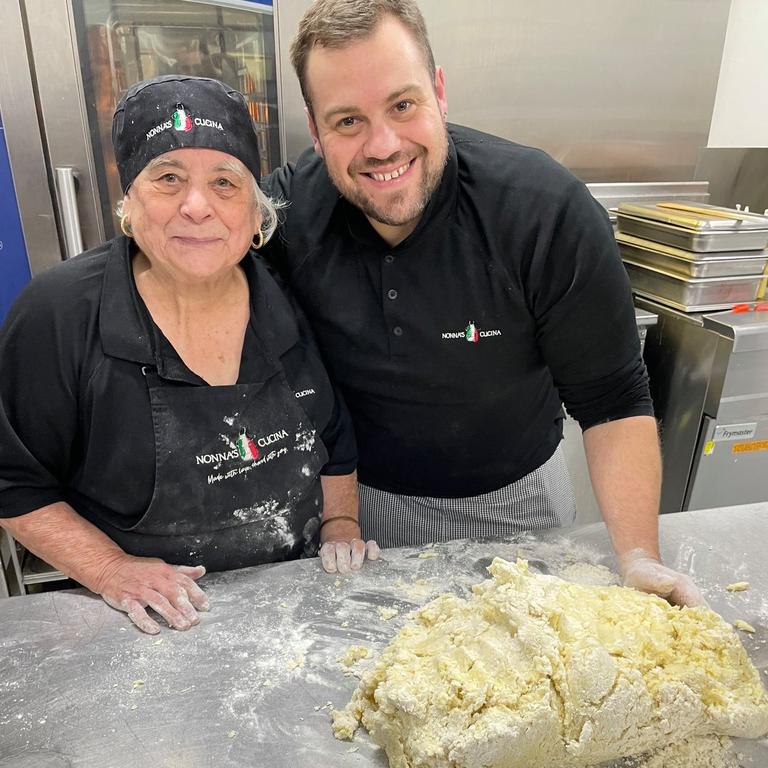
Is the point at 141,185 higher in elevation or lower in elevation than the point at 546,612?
higher

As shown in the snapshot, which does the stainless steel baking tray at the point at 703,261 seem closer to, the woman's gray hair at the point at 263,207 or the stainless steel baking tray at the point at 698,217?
the stainless steel baking tray at the point at 698,217

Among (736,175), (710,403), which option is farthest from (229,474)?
(736,175)

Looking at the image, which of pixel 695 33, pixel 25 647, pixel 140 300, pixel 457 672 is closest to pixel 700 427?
pixel 695 33

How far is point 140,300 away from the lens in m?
1.42

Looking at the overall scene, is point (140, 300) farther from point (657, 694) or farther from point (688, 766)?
point (688, 766)

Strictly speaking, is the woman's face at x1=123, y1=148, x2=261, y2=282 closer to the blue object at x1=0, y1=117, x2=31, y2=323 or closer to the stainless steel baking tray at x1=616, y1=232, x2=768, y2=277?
the blue object at x1=0, y1=117, x2=31, y2=323

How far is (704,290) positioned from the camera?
2689mm

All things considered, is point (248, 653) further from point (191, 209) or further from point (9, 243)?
point (9, 243)

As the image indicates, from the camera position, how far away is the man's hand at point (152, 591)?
131 cm

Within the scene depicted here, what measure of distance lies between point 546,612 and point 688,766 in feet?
1.04

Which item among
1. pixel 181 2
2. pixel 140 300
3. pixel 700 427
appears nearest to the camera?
pixel 140 300

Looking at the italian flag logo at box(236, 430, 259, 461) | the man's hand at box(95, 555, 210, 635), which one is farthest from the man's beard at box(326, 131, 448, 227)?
the man's hand at box(95, 555, 210, 635)

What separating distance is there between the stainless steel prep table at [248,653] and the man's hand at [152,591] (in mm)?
24

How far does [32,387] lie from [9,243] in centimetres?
131
